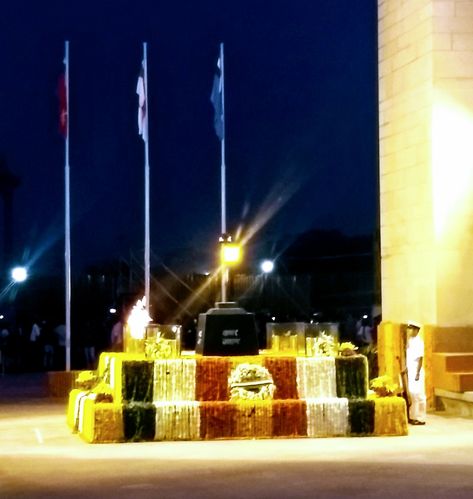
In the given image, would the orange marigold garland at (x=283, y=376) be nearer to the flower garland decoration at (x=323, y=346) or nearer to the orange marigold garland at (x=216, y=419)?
the flower garland decoration at (x=323, y=346)

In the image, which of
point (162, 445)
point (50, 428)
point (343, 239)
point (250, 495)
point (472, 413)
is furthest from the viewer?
point (343, 239)

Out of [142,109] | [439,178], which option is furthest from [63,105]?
[439,178]

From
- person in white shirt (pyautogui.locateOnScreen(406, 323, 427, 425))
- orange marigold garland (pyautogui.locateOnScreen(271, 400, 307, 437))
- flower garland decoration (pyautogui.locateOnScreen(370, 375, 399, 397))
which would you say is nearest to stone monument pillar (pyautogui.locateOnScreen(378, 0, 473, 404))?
person in white shirt (pyautogui.locateOnScreen(406, 323, 427, 425))

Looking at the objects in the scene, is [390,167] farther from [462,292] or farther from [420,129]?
[462,292]

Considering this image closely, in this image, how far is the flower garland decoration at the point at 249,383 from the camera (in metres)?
14.4

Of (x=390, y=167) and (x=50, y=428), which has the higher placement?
(x=390, y=167)

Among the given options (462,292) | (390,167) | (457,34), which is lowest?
(462,292)

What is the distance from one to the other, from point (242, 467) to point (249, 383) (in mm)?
2520

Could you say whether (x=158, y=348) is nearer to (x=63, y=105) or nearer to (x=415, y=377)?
(x=415, y=377)

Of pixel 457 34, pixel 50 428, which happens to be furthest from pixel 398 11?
pixel 50 428

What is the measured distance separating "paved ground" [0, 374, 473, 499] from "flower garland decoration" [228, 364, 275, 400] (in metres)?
0.57

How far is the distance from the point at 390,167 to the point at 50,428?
7802 millimetres

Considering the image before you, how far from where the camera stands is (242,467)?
470 inches

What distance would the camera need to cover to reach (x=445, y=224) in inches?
747
